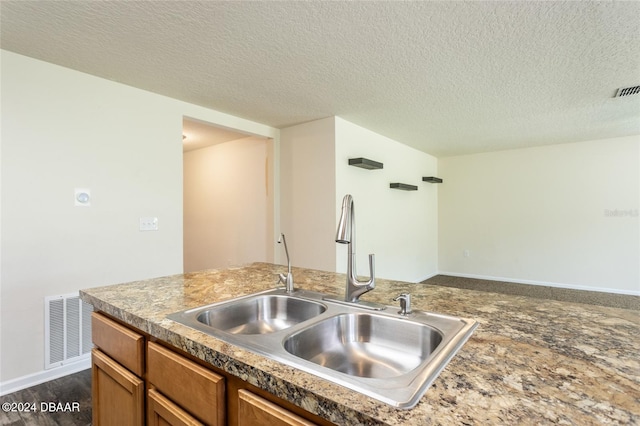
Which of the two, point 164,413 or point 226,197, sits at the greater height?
point 226,197

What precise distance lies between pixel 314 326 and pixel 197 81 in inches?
97.9

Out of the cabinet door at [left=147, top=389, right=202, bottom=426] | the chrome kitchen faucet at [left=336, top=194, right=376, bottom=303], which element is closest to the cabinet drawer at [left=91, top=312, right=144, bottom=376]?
the cabinet door at [left=147, top=389, right=202, bottom=426]

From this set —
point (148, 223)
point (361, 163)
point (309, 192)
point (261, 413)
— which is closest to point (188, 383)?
point (261, 413)

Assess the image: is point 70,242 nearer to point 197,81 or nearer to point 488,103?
point 197,81

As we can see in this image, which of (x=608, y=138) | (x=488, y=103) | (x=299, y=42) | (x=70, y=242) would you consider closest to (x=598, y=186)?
(x=608, y=138)

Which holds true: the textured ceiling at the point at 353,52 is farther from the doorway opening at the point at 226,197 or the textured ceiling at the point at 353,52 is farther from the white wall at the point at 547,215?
the white wall at the point at 547,215

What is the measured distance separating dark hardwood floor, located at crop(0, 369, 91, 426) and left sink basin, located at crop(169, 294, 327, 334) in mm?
1408

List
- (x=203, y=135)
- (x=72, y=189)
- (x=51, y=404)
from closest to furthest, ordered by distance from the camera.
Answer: (x=51, y=404), (x=72, y=189), (x=203, y=135)

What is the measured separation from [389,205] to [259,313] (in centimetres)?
368

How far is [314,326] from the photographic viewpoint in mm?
1019

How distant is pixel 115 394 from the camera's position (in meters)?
1.23

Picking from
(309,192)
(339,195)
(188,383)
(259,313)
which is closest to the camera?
(188,383)

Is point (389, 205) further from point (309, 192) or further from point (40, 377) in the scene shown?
point (40, 377)

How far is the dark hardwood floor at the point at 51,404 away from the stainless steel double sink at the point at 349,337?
145 centimetres
